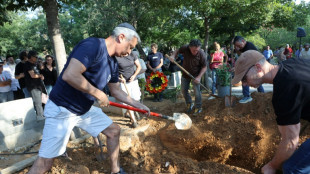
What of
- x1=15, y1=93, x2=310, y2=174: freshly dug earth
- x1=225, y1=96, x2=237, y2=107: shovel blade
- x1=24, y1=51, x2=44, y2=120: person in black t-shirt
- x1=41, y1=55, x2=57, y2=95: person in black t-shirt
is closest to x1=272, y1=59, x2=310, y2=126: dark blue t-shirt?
x1=15, y1=93, x2=310, y2=174: freshly dug earth

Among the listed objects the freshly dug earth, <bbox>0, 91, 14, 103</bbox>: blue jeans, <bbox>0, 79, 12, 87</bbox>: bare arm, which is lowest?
the freshly dug earth

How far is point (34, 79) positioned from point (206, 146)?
13.9 feet

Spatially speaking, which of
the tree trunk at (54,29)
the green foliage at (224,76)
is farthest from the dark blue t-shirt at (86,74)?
the green foliage at (224,76)

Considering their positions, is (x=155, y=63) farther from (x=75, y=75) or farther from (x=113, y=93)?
(x=75, y=75)

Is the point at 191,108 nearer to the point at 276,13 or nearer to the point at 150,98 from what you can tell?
the point at 150,98

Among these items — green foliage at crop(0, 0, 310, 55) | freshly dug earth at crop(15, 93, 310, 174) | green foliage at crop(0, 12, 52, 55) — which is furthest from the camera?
green foliage at crop(0, 12, 52, 55)

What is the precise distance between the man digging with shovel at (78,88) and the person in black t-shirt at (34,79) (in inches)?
123

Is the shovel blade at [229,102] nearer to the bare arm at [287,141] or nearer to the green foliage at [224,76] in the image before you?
the green foliage at [224,76]

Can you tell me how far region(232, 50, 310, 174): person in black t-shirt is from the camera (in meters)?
1.62

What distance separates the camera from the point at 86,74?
232 centimetres

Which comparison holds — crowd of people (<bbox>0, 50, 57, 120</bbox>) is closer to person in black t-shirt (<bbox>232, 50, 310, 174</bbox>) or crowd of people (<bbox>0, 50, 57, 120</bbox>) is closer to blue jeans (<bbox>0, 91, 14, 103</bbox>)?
blue jeans (<bbox>0, 91, 14, 103</bbox>)

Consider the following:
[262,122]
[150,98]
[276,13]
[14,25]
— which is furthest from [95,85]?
[14,25]

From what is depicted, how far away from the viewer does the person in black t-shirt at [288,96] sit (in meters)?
1.62

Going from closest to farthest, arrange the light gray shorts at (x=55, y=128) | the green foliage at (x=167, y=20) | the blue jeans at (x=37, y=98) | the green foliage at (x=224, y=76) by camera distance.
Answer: the light gray shorts at (x=55, y=128) → the blue jeans at (x=37, y=98) → the green foliage at (x=224, y=76) → the green foliage at (x=167, y=20)
